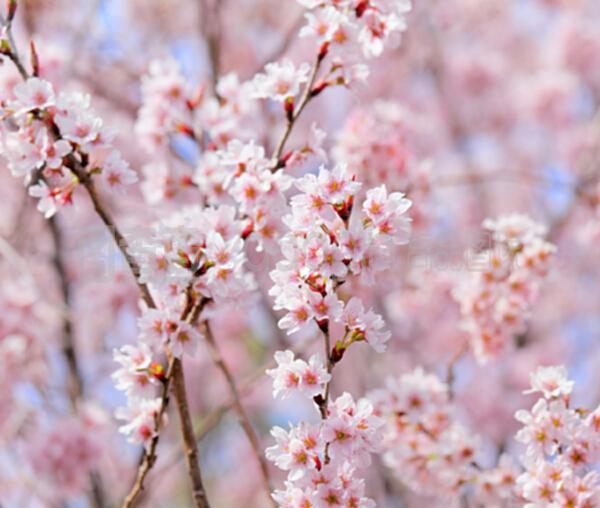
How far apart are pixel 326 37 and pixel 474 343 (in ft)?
3.63

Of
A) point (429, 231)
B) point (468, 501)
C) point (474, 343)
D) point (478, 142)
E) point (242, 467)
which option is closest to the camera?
point (468, 501)

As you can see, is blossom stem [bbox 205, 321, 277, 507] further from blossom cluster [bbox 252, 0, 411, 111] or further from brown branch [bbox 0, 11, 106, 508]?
brown branch [bbox 0, 11, 106, 508]

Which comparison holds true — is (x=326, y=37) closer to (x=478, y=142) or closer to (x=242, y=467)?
(x=478, y=142)

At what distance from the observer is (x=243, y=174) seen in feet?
6.72

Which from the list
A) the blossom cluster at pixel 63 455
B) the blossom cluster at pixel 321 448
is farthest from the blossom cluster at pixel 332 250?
the blossom cluster at pixel 63 455

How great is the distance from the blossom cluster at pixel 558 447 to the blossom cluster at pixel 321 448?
45cm

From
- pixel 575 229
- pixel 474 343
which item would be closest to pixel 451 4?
pixel 575 229

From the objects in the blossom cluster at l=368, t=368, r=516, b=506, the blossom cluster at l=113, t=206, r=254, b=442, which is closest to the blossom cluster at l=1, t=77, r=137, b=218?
the blossom cluster at l=113, t=206, r=254, b=442

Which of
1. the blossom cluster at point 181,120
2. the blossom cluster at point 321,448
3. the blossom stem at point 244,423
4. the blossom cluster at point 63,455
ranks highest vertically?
the blossom cluster at point 181,120

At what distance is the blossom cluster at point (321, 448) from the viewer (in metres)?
1.65

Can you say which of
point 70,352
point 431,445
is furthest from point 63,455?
point 431,445

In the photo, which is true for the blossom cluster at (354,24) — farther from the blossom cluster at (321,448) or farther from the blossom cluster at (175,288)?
the blossom cluster at (321,448)

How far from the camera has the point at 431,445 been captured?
95.4 inches

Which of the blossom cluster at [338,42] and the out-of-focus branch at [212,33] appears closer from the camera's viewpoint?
the blossom cluster at [338,42]
